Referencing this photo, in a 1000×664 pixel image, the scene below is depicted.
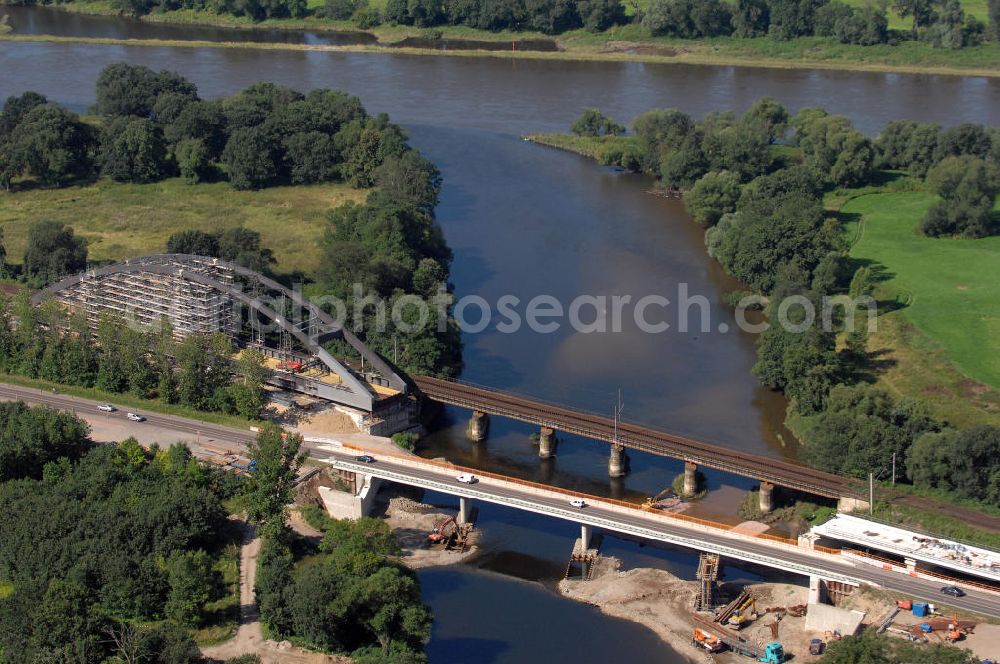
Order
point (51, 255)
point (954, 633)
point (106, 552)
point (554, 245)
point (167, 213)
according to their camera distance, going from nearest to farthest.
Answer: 1. point (954, 633)
2. point (106, 552)
3. point (51, 255)
4. point (554, 245)
5. point (167, 213)

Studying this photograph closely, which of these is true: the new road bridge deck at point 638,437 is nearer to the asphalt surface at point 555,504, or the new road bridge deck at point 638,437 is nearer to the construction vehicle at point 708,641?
the asphalt surface at point 555,504

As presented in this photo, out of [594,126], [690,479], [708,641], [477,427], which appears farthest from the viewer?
[594,126]

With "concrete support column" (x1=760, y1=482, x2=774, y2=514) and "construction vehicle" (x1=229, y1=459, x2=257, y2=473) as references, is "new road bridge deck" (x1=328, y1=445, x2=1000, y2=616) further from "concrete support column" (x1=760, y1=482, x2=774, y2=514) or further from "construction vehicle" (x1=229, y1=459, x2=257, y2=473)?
"concrete support column" (x1=760, y1=482, x2=774, y2=514)

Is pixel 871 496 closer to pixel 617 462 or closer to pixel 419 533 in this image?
pixel 617 462

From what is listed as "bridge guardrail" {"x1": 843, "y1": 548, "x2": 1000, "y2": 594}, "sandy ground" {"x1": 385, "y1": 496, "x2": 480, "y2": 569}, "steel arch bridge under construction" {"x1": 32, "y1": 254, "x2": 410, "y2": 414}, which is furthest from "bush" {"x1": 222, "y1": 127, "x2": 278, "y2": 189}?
"bridge guardrail" {"x1": 843, "y1": 548, "x2": 1000, "y2": 594}

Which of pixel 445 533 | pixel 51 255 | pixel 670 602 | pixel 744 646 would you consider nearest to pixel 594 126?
pixel 51 255

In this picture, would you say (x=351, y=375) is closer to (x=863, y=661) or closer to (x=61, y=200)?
(x=863, y=661)
